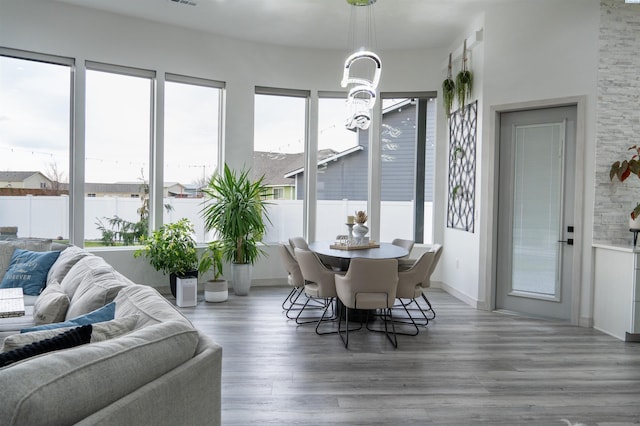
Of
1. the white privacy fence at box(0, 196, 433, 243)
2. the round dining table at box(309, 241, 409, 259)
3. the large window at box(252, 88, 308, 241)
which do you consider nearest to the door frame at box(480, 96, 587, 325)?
the round dining table at box(309, 241, 409, 259)

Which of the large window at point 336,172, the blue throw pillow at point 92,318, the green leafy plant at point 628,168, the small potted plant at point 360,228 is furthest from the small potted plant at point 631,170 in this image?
the blue throw pillow at point 92,318

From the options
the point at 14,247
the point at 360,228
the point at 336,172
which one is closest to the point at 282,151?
the point at 336,172

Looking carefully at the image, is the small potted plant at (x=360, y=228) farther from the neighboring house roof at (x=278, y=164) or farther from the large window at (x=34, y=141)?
the large window at (x=34, y=141)

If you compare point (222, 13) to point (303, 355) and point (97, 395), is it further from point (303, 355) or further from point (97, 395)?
point (97, 395)

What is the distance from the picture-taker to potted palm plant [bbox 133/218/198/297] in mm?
5766

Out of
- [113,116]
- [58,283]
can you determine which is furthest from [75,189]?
[58,283]

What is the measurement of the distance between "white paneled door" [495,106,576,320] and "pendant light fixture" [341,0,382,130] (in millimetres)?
1880

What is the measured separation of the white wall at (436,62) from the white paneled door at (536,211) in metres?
0.18

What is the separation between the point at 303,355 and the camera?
12.8 ft

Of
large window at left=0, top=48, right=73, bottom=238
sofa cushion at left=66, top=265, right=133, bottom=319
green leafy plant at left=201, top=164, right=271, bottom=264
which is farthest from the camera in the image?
green leafy plant at left=201, top=164, right=271, bottom=264

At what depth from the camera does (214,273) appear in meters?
6.39

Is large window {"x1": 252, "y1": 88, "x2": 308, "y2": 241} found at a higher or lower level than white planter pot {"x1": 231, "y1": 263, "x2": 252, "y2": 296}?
higher

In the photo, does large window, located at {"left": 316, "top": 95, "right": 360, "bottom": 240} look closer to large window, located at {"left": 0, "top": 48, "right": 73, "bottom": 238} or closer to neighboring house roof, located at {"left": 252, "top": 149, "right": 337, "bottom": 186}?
neighboring house roof, located at {"left": 252, "top": 149, "right": 337, "bottom": 186}

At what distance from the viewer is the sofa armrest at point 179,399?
128 cm
